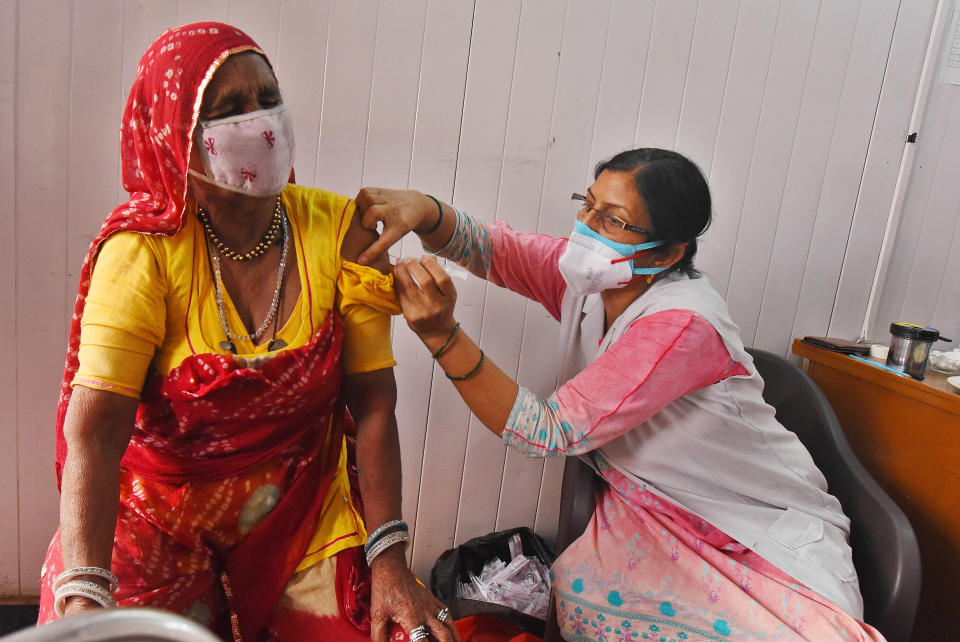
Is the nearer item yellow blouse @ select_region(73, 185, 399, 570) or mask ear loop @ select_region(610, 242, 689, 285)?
yellow blouse @ select_region(73, 185, 399, 570)

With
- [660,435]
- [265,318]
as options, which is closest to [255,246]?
[265,318]

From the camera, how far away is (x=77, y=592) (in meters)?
0.86

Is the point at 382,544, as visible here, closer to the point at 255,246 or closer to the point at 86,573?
the point at 86,573

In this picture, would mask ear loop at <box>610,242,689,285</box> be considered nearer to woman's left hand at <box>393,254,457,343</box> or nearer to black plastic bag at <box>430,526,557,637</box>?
woman's left hand at <box>393,254,457,343</box>

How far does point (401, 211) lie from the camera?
138 cm

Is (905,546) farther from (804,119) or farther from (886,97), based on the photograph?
(886,97)

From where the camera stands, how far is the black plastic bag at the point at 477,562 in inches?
70.6

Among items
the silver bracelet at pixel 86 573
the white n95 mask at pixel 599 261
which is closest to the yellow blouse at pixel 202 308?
the silver bracelet at pixel 86 573

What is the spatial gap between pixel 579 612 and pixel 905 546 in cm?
75

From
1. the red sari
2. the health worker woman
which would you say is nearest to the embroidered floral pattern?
the health worker woman

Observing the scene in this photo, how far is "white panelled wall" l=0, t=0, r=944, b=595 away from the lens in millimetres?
1640

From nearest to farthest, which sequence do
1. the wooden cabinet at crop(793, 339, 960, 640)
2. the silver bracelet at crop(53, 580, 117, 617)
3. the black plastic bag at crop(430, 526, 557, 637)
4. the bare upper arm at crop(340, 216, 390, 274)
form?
the silver bracelet at crop(53, 580, 117, 617) < the bare upper arm at crop(340, 216, 390, 274) < the wooden cabinet at crop(793, 339, 960, 640) < the black plastic bag at crop(430, 526, 557, 637)

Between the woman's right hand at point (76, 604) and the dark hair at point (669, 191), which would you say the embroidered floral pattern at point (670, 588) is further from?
the woman's right hand at point (76, 604)

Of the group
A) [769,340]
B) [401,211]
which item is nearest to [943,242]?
[769,340]
